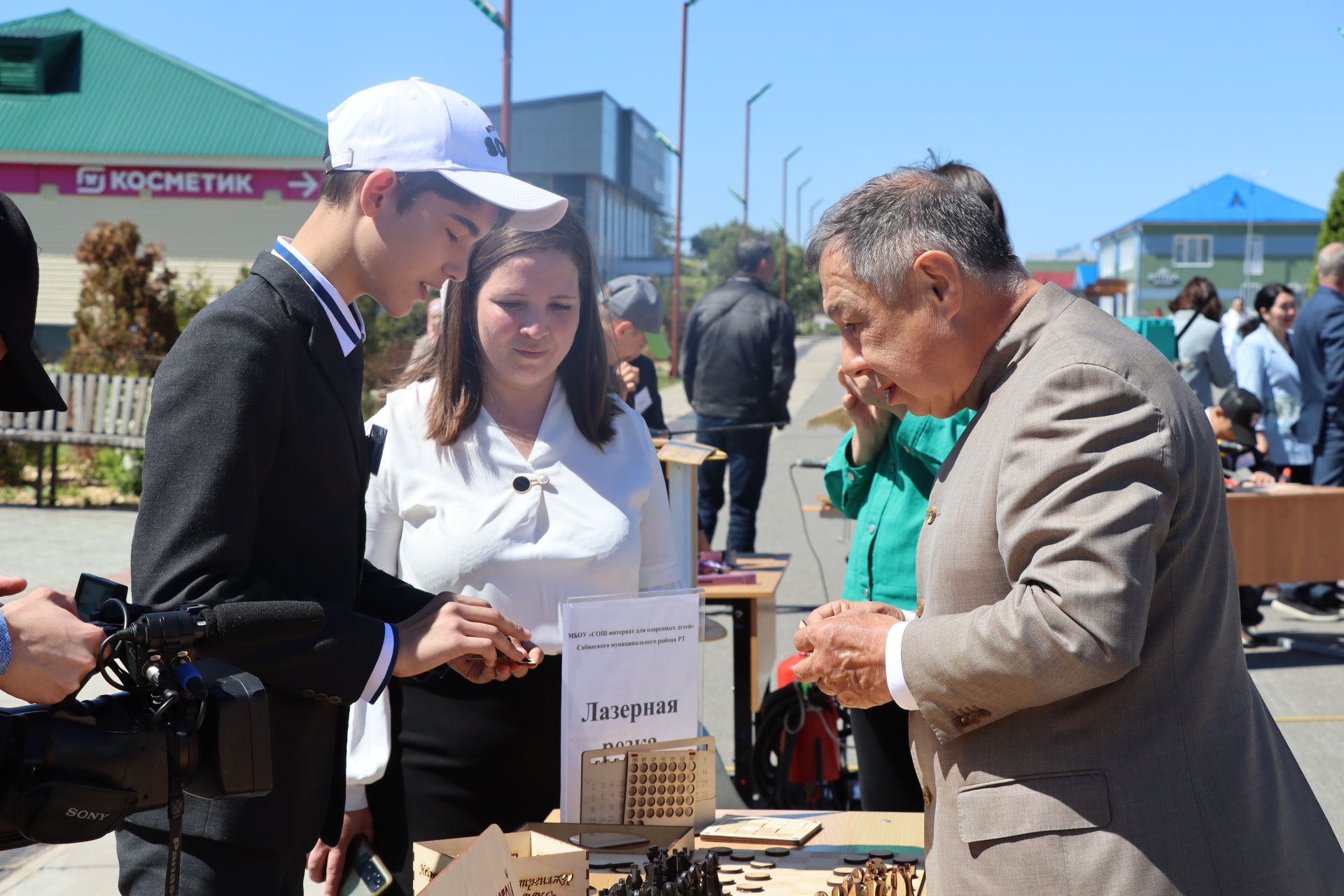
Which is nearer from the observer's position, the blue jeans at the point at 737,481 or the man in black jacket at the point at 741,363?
the blue jeans at the point at 737,481

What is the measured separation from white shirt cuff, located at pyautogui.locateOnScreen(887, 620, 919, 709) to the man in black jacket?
726cm

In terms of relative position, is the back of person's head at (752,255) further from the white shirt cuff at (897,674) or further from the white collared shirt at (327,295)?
the white shirt cuff at (897,674)

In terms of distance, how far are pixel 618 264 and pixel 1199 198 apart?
1605 inches

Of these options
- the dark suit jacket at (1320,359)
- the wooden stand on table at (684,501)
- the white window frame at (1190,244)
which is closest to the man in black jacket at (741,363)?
the dark suit jacket at (1320,359)

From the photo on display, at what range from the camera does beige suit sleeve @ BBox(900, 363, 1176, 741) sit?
1.59 m

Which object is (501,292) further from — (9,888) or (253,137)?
(253,137)

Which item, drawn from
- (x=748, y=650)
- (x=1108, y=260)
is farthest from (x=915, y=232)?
(x=1108, y=260)

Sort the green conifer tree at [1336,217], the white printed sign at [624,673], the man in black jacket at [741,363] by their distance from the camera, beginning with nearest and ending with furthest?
the white printed sign at [624,673]
the man in black jacket at [741,363]
the green conifer tree at [1336,217]

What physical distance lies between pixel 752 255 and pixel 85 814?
835 cm

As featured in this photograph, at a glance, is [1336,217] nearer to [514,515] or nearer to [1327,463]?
[1327,463]

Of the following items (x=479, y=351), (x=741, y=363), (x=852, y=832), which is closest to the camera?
(x=852, y=832)

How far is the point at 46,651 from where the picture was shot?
4.64 feet

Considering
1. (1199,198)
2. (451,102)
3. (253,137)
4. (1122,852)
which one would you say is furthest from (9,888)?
(1199,198)

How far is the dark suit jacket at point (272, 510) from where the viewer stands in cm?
178
